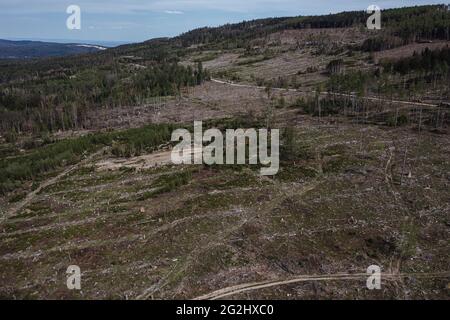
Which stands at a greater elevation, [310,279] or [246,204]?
[246,204]

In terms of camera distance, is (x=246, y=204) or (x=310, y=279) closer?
(x=310, y=279)

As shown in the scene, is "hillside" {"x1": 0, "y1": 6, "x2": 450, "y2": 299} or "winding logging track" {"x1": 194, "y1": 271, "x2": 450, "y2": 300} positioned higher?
"hillside" {"x1": 0, "y1": 6, "x2": 450, "y2": 299}

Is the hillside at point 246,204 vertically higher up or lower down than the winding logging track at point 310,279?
higher up

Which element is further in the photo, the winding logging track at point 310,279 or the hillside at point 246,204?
the hillside at point 246,204

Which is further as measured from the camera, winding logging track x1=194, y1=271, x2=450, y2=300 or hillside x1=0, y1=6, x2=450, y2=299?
hillside x1=0, y1=6, x2=450, y2=299

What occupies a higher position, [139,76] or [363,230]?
[139,76]

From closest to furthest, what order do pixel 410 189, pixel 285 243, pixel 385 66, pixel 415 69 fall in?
pixel 285 243 < pixel 410 189 < pixel 415 69 < pixel 385 66
